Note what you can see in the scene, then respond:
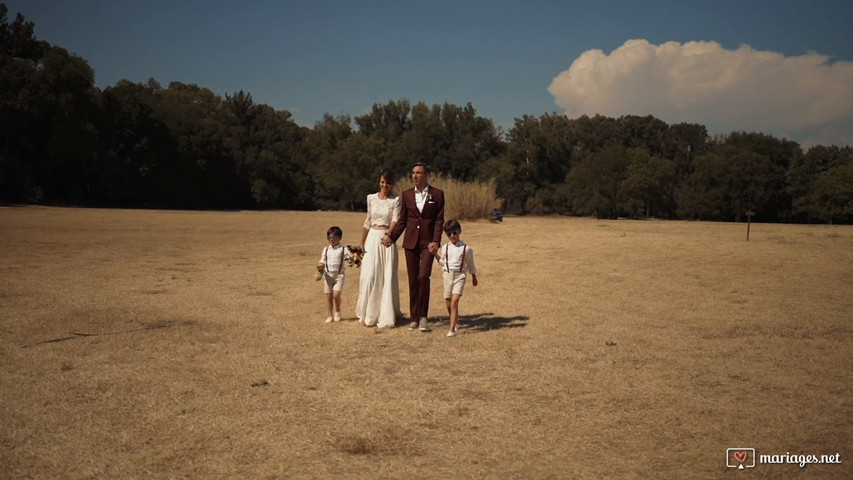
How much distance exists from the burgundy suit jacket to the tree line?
3308 cm

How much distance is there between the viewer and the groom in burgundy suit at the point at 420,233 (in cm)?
862

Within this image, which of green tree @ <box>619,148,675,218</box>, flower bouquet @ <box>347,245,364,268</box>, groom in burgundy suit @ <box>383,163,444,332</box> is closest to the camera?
groom in burgundy suit @ <box>383,163,444,332</box>

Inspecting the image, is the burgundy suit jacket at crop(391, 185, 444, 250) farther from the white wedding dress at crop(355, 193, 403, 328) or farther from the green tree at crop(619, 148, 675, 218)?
the green tree at crop(619, 148, 675, 218)

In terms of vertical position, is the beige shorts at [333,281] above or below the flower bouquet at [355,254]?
below

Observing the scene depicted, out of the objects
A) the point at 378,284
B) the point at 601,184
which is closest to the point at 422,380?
the point at 378,284

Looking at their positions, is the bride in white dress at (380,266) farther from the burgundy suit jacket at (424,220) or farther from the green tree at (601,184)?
the green tree at (601,184)

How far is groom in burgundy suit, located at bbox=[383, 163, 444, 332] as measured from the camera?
28.3 feet

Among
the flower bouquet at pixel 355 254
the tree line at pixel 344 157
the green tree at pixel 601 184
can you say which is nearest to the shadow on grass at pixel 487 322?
the flower bouquet at pixel 355 254

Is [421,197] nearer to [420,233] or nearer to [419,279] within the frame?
[420,233]

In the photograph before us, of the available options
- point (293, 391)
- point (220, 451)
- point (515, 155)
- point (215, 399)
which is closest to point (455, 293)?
point (293, 391)

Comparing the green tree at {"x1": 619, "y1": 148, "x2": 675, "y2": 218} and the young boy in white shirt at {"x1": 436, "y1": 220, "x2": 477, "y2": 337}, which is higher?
the green tree at {"x1": 619, "y1": 148, "x2": 675, "y2": 218}

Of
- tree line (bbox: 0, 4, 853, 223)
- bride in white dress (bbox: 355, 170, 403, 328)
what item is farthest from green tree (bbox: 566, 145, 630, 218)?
bride in white dress (bbox: 355, 170, 403, 328)

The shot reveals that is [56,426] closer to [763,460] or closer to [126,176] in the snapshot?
[763,460]

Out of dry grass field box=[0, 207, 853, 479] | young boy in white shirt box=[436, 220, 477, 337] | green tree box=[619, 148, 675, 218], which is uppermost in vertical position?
green tree box=[619, 148, 675, 218]
